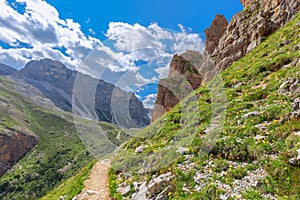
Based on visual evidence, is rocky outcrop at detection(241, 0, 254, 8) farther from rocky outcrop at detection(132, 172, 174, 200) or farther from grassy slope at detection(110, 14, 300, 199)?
rocky outcrop at detection(132, 172, 174, 200)

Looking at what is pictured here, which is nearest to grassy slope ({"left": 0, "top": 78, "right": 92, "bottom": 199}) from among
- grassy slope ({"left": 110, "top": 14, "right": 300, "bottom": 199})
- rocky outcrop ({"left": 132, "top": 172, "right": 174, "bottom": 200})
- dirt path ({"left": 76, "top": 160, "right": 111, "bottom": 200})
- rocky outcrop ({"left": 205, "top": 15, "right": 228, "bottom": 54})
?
rocky outcrop ({"left": 205, "top": 15, "right": 228, "bottom": 54})

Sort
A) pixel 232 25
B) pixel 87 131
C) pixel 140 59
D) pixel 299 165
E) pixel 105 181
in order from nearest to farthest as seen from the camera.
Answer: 1. pixel 299 165
2. pixel 105 181
3. pixel 140 59
4. pixel 87 131
5. pixel 232 25

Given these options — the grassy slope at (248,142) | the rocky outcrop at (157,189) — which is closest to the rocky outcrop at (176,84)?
the grassy slope at (248,142)

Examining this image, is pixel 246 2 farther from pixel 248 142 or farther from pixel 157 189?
pixel 157 189

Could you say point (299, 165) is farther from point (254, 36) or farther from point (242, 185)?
point (254, 36)

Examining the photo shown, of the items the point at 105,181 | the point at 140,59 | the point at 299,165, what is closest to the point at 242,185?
the point at 299,165

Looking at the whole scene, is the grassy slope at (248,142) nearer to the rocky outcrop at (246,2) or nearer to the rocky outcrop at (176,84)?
the rocky outcrop at (176,84)

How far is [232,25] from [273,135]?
142 feet

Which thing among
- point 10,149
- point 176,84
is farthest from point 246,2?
point 10,149

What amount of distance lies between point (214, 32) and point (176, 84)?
75.0ft

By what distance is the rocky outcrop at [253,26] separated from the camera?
33.2 m

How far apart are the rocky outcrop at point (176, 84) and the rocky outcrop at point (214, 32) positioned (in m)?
8.53

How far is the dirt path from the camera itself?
13.5 metres

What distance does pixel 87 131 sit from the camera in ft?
114
